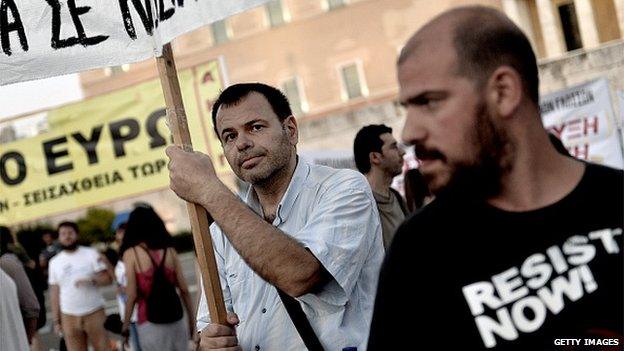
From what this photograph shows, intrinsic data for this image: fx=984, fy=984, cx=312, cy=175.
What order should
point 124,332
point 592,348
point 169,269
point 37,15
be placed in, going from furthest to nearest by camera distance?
point 124,332
point 169,269
point 37,15
point 592,348

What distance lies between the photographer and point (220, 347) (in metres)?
2.89

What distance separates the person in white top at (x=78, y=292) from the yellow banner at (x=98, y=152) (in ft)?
1.72

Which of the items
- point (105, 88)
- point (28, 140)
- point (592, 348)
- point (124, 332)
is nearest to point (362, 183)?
point (592, 348)

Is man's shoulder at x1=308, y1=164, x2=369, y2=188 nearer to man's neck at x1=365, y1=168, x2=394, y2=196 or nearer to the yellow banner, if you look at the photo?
man's neck at x1=365, y1=168, x2=394, y2=196

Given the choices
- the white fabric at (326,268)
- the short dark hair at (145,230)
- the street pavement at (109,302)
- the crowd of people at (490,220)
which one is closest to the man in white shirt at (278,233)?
the white fabric at (326,268)

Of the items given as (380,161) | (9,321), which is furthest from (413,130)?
(380,161)

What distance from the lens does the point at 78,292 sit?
9633 millimetres

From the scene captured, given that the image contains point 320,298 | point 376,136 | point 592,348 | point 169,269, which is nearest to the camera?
point 592,348

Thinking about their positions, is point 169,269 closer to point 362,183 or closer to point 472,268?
point 362,183

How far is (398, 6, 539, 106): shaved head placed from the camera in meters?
1.73

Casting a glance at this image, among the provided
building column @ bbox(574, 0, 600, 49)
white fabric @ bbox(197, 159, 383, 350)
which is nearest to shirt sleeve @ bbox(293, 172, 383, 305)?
white fabric @ bbox(197, 159, 383, 350)

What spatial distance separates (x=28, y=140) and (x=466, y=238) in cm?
940

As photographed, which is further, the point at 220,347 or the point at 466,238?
the point at 220,347

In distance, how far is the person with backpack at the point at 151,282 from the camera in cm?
744
